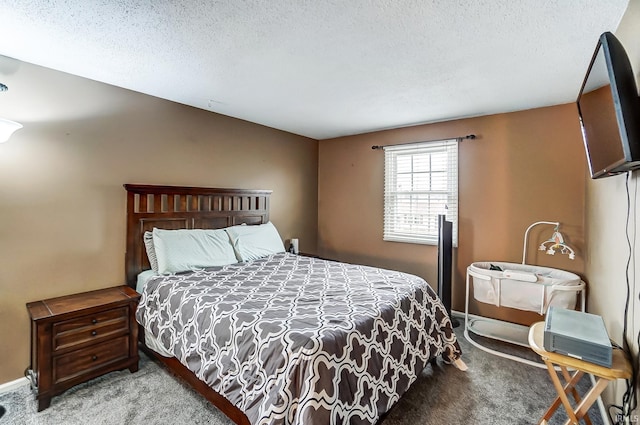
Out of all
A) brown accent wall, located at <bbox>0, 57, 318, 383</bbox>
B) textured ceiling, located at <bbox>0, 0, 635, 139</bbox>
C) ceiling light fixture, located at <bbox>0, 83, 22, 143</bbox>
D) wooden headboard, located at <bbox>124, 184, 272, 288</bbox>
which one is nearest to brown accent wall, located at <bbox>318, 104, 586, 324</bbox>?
textured ceiling, located at <bbox>0, 0, 635, 139</bbox>

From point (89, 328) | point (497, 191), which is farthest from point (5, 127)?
point (497, 191)

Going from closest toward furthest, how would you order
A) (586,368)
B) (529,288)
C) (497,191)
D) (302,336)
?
(586,368), (302,336), (529,288), (497,191)

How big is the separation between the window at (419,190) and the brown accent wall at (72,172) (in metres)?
2.37

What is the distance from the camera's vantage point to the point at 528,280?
2.69 metres

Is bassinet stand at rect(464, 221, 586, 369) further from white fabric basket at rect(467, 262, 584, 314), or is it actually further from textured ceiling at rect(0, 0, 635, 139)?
textured ceiling at rect(0, 0, 635, 139)

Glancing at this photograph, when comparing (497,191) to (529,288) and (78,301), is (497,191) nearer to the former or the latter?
(529,288)

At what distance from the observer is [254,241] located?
3.41m

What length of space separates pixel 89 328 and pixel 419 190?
11.9 feet

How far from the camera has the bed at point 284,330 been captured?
144 cm

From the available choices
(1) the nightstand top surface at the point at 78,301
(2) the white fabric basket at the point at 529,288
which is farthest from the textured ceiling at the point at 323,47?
(1) the nightstand top surface at the point at 78,301

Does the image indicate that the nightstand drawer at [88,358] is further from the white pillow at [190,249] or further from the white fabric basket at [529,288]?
the white fabric basket at [529,288]

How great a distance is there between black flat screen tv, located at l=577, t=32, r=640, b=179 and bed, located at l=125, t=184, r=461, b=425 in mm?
1376

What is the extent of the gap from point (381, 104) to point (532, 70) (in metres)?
1.28

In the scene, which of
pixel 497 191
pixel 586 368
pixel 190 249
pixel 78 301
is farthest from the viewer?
pixel 497 191
